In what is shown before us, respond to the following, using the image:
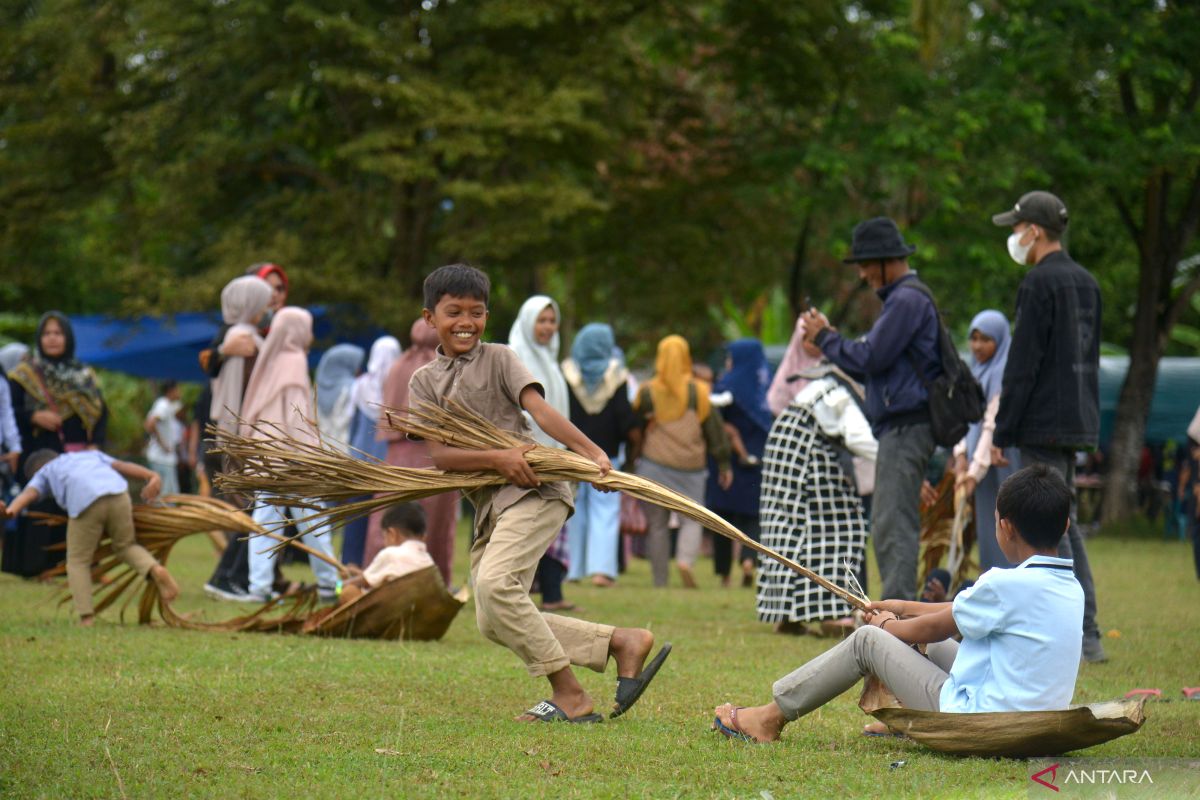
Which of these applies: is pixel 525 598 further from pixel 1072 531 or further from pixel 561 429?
pixel 1072 531

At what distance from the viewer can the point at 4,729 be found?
553 cm

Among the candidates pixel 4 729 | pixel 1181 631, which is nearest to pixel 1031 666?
pixel 4 729

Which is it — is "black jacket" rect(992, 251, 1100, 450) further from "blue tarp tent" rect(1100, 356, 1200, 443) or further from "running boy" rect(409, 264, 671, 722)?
"blue tarp tent" rect(1100, 356, 1200, 443)

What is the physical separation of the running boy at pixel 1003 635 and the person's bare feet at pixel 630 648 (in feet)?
2.59

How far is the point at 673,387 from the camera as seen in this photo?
13383mm

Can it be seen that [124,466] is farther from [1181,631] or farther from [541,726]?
[1181,631]

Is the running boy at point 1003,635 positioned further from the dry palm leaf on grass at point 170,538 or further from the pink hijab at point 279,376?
the pink hijab at point 279,376

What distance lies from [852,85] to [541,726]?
19.8m

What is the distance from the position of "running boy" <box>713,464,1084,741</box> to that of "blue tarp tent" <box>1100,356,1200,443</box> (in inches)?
851

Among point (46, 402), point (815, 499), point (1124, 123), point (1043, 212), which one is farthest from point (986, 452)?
point (1124, 123)

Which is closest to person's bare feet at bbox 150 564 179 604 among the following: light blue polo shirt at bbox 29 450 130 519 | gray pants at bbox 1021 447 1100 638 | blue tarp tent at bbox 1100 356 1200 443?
light blue polo shirt at bbox 29 450 130 519

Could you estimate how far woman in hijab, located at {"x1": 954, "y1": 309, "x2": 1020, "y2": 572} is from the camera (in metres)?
8.73

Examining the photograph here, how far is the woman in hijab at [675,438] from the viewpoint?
1336 centimetres

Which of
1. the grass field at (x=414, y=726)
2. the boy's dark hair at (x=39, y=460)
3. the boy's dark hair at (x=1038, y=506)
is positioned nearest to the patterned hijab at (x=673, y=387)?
the grass field at (x=414, y=726)
